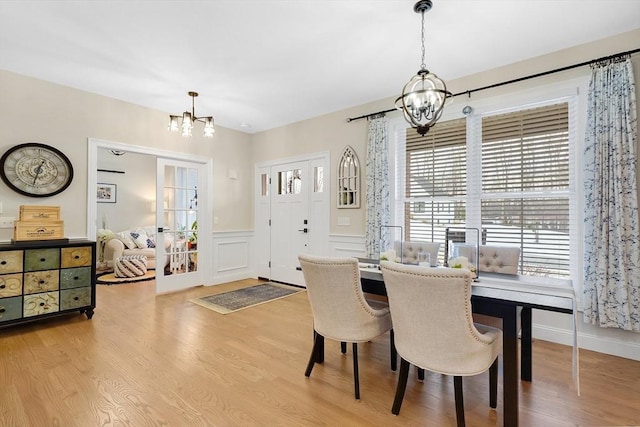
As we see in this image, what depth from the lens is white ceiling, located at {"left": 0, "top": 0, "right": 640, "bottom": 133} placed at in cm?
241

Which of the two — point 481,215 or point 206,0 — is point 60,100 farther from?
point 481,215

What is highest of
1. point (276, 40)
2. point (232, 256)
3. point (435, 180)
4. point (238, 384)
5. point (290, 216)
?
point (276, 40)

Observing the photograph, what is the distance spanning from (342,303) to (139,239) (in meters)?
6.06

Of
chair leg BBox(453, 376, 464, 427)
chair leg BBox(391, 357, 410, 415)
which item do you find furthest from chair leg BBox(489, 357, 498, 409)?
chair leg BBox(391, 357, 410, 415)

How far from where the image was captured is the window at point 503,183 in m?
3.09

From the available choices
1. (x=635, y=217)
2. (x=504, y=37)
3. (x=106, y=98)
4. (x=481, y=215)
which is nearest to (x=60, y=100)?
(x=106, y=98)

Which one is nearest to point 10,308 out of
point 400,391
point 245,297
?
point 245,297

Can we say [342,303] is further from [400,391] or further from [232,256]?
[232,256]

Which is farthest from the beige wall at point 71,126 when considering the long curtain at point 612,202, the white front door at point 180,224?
the long curtain at point 612,202

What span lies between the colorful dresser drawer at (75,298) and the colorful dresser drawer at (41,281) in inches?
4.7

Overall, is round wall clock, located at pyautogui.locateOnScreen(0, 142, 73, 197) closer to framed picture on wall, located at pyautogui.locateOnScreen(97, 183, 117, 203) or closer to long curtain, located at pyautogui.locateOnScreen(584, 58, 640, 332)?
framed picture on wall, located at pyautogui.locateOnScreen(97, 183, 117, 203)

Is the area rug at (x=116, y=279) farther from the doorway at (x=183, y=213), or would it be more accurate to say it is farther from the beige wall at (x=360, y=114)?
the beige wall at (x=360, y=114)

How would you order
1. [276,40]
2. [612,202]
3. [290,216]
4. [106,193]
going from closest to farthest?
[612,202] < [276,40] < [290,216] < [106,193]

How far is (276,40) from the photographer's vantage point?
9.31 feet
